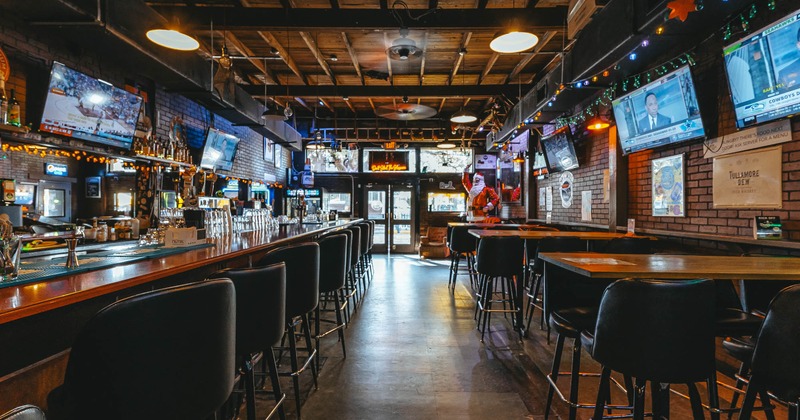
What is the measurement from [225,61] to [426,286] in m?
4.16

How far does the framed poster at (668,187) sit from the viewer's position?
3.68 m

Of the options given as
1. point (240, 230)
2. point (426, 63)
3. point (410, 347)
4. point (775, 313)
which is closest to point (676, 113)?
point (775, 313)

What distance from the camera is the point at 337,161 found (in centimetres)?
1083

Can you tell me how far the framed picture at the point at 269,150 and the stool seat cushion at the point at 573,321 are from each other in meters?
8.06

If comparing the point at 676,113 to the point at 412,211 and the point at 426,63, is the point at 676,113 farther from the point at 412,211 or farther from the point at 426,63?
the point at 412,211

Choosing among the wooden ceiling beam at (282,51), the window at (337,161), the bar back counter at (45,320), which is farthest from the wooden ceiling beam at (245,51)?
the window at (337,161)

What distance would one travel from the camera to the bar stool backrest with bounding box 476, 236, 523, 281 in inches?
145

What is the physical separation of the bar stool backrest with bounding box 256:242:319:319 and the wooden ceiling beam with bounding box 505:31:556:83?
13.3ft

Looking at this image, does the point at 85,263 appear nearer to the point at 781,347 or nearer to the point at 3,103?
the point at 3,103

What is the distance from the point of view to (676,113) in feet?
11.5

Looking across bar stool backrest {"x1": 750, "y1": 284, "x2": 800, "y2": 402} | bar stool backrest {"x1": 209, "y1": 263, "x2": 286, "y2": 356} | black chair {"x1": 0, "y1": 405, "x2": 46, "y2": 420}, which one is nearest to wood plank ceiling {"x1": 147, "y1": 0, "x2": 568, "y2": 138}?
bar stool backrest {"x1": 209, "y1": 263, "x2": 286, "y2": 356}

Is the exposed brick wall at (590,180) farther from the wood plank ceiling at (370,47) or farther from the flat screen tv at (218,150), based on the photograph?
the flat screen tv at (218,150)

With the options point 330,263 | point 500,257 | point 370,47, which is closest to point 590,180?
point 500,257

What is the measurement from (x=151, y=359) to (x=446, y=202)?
10280 millimetres
